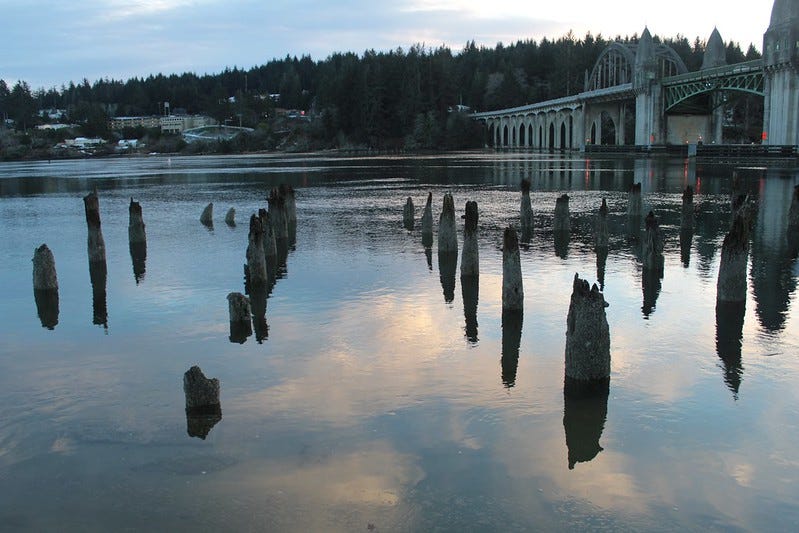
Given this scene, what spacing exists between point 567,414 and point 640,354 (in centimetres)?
366

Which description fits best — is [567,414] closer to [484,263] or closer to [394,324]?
[394,324]

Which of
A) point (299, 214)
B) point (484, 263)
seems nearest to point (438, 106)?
point (299, 214)

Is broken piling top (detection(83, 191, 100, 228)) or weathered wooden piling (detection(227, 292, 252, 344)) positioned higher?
broken piling top (detection(83, 191, 100, 228))

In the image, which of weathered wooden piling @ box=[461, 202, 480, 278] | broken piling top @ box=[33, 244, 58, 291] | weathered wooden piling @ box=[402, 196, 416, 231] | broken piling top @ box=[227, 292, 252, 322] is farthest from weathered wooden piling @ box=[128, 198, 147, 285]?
weathered wooden piling @ box=[461, 202, 480, 278]

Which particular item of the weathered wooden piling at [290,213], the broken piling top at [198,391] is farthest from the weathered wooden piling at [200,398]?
the weathered wooden piling at [290,213]

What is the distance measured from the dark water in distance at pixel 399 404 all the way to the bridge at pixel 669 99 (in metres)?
59.2

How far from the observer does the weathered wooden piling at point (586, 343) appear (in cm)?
1276

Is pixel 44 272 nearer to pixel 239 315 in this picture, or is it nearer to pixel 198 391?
pixel 239 315

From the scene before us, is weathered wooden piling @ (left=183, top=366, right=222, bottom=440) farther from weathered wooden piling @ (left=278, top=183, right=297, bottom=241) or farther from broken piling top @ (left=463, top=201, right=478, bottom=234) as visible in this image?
weathered wooden piling @ (left=278, top=183, right=297, bottom=241)

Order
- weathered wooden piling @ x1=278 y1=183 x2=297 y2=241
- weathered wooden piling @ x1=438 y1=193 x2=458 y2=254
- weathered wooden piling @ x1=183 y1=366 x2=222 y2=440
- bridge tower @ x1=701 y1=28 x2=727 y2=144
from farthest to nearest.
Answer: bridge tower @ x1=701 y1=28 x2=727 y2=144
weathered wooden piling @ x1=278 y1=183 x2=297 y2=241
weathered wooden piling @ x1=438 y1=193 x2=458 y2=254
weathered wooden piling @ x1=183 y1=366 x2=222 y2=440

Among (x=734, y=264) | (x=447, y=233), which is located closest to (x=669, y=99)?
(x=447, y=233)

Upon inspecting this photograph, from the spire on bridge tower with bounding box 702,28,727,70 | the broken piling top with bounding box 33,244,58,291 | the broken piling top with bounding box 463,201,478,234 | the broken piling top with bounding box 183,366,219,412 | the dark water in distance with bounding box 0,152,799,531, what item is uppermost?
the spire on bridge tower with bounding box 702,28,727,70

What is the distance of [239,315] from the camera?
58.6 feet

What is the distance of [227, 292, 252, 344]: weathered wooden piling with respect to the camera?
17.5 m
